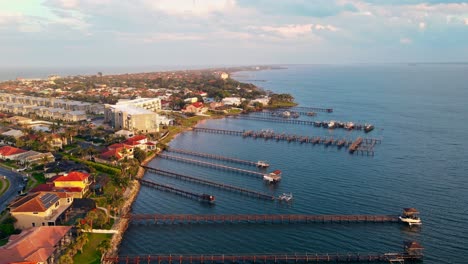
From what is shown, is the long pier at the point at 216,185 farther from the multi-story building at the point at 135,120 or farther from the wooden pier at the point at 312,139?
the wooden pier at the point at 312,139

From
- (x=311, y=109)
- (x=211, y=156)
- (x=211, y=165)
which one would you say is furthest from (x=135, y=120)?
(x=311, y=109)

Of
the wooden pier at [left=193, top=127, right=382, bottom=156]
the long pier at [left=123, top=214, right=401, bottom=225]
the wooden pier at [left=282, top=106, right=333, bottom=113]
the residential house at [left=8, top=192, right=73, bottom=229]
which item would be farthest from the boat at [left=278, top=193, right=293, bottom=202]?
the wooden pier at [left=282, top=106, right=333, bottom=113]

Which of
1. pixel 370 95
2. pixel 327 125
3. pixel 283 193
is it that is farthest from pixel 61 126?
pixel 370 95

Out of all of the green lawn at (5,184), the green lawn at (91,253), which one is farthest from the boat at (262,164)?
the green lawn at (5,184)

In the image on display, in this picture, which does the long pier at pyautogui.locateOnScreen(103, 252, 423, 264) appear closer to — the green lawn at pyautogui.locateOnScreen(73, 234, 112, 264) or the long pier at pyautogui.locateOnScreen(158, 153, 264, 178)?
the green lawn at pyautogui.locateOnScreen(73, 234, 112, 264)

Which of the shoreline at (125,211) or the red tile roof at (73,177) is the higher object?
the red tile roof at (73,177)

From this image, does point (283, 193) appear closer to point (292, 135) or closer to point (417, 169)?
point (417, 169)
